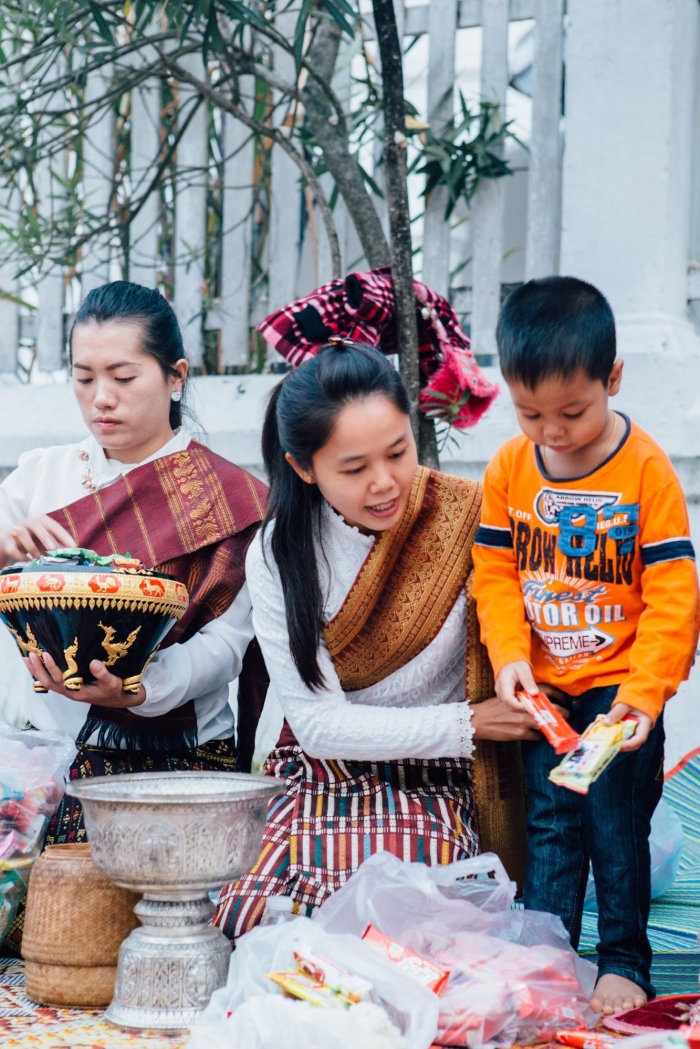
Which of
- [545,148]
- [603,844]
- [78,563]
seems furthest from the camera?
[545,148]

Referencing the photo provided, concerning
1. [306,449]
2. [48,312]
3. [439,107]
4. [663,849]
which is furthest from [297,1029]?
[48,312]

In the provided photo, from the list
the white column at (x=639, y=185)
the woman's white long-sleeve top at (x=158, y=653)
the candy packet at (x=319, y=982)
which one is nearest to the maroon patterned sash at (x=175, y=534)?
the woman's white long-sleeve top at (x=158, y=653)

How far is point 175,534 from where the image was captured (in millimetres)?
2857

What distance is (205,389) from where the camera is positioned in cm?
442

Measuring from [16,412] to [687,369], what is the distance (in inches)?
96.9

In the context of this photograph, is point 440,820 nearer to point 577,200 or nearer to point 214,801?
point 214,801

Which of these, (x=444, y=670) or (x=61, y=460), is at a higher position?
(x=61, y=460)

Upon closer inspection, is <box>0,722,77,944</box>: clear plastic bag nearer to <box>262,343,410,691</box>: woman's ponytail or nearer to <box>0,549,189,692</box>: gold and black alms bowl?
<box>0,549,189,692</box>: gold and black alms bowl

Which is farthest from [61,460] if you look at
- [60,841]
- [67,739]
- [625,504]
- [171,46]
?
[171,46]

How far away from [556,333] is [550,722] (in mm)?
678

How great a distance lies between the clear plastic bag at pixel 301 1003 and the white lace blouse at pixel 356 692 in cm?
40

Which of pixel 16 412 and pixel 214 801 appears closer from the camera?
pixel 214 801

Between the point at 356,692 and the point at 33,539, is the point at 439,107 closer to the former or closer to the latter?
the point at 33,539

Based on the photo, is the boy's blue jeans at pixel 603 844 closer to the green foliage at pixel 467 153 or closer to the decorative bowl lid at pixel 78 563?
the decorative bowl lid at pixel 78 563
